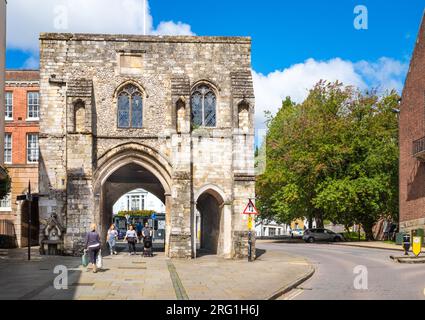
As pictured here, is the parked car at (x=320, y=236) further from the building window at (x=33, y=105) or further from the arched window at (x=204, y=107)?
the arched window at (x=204, y=107)

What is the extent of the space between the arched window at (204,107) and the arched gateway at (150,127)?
0.05 meters

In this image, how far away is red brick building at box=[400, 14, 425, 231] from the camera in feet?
127

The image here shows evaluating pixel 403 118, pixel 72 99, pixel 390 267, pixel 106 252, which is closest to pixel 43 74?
pixel 72 99

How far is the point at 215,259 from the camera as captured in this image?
2867cm

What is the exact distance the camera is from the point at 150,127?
29.9 m

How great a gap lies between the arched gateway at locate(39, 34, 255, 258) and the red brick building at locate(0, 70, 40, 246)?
12.8 meters

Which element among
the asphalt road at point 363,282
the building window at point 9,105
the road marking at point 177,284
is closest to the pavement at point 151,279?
the road marking at point 177,284

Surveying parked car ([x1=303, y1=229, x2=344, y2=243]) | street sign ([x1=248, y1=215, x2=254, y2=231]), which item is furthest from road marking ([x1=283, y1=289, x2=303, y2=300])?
parked car ([x1=303, y1=229, x2=344, y2=243])

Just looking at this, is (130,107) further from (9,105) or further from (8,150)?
(9,105)

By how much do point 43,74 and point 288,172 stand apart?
981 inches

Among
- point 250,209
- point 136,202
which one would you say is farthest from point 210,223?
point 136,202

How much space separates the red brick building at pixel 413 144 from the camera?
3881 centimetres
